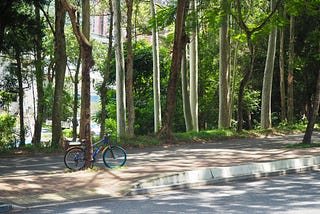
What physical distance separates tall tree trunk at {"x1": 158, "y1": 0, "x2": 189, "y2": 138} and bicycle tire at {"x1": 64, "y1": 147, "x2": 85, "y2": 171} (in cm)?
929

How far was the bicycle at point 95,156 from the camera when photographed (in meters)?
13.8

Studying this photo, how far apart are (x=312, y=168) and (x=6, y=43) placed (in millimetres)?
14887

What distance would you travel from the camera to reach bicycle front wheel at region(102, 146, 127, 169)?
1409cm

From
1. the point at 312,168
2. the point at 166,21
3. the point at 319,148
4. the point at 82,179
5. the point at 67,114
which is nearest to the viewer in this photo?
the point at 82,179

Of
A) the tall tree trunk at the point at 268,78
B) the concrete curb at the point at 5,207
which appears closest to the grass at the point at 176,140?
the tall tree trunk at the point at 268,78

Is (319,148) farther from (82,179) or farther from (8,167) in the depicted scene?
(8,167)

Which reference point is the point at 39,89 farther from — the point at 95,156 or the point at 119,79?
the point at 95,156

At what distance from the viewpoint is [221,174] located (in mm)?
12992

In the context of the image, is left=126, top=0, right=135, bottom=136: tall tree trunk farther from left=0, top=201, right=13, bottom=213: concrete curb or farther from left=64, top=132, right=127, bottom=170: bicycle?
left=0, top=201, right=13, bottom=213: concrete curb

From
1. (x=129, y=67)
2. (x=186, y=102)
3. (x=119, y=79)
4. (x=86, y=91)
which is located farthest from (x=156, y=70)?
(x=86, y=91)

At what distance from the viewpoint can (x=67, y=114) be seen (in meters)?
37.8

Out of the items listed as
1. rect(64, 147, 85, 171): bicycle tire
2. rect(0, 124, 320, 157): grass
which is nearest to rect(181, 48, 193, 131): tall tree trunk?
rect(0, 124, 320, 157): grass

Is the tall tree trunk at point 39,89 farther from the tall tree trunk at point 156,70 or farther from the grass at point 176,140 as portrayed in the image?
the tall tree trunk at point 156,70

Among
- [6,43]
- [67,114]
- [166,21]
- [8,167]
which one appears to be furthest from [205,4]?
[67,114]
